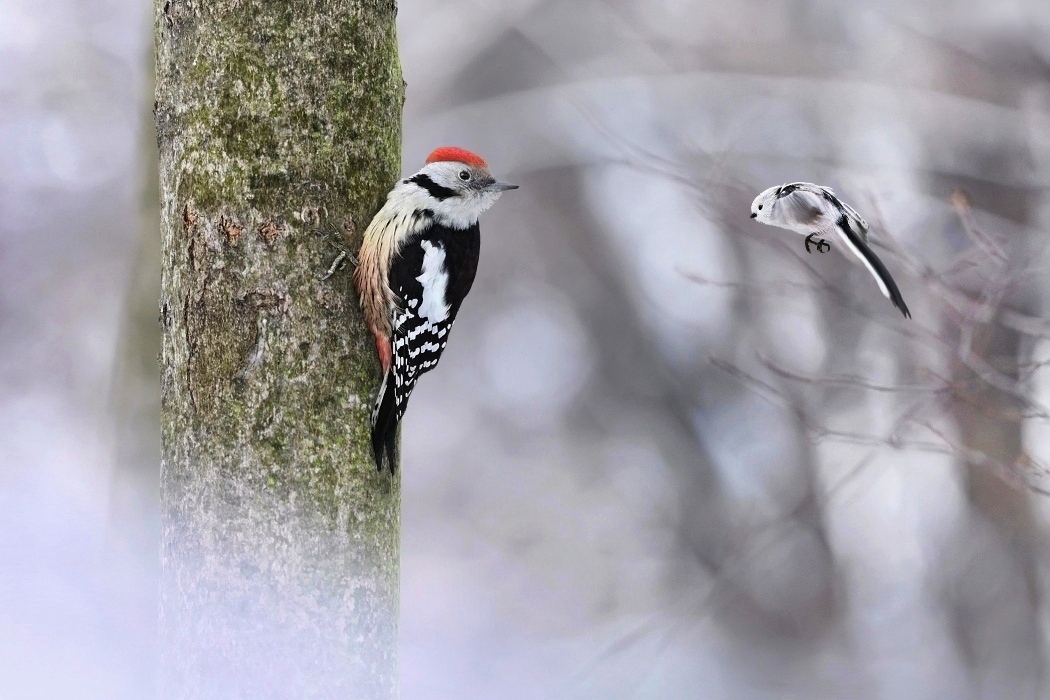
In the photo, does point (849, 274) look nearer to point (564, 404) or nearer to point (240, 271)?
point (564, 404)

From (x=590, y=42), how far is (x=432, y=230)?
5.88m

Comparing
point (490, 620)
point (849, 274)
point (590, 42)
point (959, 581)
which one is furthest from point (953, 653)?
point (590, 42)

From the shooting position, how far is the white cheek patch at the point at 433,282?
267 cm

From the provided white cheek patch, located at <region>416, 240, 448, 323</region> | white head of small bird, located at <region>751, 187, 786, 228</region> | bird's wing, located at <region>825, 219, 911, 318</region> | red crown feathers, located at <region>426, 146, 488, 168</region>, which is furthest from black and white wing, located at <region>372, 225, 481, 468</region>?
bird's wing, located at <region>825, 219, 911, 318</region>

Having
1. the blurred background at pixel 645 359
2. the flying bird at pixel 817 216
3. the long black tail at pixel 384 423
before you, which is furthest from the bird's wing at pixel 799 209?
the blurred background at pixel 645 359

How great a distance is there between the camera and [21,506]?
5074 millimetres

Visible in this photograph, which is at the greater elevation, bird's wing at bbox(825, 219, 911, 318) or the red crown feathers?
the red crown feathers

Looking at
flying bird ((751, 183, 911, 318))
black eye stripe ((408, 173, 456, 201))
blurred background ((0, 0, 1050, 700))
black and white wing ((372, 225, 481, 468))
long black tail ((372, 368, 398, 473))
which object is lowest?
long black tail ((372, 368, 398, 473))

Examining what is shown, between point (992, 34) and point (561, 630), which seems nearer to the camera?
point (992, 34)

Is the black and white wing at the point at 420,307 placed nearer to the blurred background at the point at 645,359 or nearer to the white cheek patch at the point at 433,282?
the white cheek patch at the point at 433,282

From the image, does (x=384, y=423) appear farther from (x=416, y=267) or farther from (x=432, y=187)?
(x=432, y=187)

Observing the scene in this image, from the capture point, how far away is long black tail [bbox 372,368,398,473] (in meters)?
2.16

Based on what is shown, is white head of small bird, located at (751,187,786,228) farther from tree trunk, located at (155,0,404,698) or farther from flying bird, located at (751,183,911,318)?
tree trunk, located at (155,0,404,698)

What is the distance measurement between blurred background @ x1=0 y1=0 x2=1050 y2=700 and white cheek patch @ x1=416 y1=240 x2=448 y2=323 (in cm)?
122
